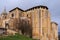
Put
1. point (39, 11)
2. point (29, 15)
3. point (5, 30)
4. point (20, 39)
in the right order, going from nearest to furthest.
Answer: point (20, 39), point (5, 30), point (39, 11), point (29, 15)

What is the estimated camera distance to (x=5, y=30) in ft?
107

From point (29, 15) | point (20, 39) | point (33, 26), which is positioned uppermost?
point (29, 15)

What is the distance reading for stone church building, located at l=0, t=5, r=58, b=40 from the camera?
111ft

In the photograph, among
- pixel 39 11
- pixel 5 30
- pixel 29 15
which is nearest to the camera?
pixel 5 30

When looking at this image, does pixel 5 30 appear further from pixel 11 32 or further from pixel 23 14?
pixel 23 14

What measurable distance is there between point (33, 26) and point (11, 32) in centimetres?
464

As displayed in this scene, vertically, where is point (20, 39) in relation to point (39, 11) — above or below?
below

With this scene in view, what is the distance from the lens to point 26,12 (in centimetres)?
3869

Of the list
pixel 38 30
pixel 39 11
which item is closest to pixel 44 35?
pixel 38 30

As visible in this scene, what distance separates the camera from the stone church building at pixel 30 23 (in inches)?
1334

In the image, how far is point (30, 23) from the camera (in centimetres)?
3584

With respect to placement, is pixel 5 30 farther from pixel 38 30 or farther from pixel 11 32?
pixel 38 30

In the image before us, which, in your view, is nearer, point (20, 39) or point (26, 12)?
point (20, 39)

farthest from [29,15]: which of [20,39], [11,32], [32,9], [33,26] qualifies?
[20,39]
